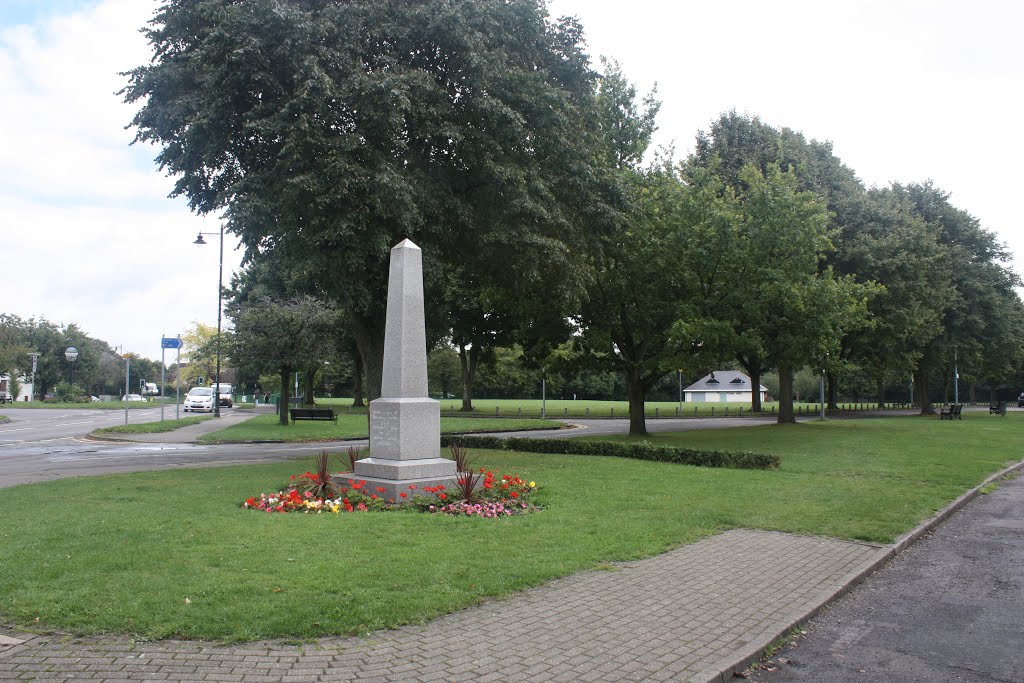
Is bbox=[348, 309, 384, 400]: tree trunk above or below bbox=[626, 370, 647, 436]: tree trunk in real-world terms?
above

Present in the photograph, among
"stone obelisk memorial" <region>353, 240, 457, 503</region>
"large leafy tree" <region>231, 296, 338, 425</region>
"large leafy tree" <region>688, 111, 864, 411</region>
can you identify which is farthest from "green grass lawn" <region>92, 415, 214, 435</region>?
"large leafy tree" <region>688, 111, 864, 411</region>

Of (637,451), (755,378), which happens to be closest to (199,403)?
(755,378)

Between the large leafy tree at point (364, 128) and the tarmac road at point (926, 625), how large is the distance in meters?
11.0

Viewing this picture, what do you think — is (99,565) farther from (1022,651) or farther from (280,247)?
(280,247)

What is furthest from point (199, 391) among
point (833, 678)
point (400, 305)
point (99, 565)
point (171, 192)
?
point (833, 678)

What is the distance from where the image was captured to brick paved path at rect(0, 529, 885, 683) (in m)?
4.48

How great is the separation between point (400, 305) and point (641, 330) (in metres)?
15.5

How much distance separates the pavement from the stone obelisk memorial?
437 centimetres

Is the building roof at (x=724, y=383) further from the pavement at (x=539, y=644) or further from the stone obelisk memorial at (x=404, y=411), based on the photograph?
the pavement at (x=539, y=644)

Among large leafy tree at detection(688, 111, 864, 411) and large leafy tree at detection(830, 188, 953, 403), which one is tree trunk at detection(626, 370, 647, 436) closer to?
large leafy tree at detection(688, 111, 864, 411)

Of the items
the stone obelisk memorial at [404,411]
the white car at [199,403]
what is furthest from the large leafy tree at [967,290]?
the white car at [199,403]

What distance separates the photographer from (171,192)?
61.4ft

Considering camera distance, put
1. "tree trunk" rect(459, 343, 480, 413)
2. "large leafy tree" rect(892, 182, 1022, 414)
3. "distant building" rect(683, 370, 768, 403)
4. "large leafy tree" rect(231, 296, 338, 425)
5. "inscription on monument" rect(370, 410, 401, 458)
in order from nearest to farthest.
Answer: "inscription on monument" rect(370, 410, 401, 458)
"large leafy tree" rect(231, 296, 338, 425)
"large leafy tree" rect(892, 182, 1022, 414)
"tree trunk" rect(459, 343, 480, 413)
"distant building" rect(683, 370, 768, 403)

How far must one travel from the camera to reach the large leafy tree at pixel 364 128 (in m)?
15.3
